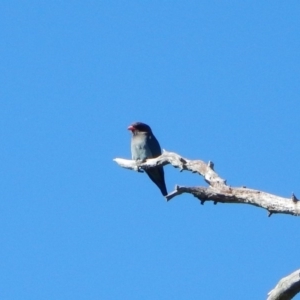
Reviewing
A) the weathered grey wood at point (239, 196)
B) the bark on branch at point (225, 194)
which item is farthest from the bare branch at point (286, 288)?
the bark on branch at point (225, 194)

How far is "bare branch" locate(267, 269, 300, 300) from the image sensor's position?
7773 millimetres

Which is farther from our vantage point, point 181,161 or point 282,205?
point 181,161

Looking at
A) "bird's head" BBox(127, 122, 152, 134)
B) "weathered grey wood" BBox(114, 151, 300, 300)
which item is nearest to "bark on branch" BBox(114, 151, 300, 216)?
"weathered grey wood" BBox(114, 151, 300, 300)

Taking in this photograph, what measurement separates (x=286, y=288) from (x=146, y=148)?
8152 millimetres

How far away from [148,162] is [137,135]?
355 cm

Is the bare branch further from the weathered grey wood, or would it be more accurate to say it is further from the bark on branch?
the bark on branch

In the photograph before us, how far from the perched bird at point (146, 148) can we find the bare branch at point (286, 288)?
300 inches

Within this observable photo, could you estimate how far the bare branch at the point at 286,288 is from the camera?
7773 millimetres

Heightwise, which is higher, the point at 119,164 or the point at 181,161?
the point at 119,164

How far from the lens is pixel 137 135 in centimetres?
1645

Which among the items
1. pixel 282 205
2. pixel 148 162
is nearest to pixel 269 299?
pixel 282 205

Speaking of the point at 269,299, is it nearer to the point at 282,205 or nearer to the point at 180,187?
the point at 282,205

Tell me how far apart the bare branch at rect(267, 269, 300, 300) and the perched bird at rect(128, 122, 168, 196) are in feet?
25.0

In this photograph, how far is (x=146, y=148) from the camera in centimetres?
1580
